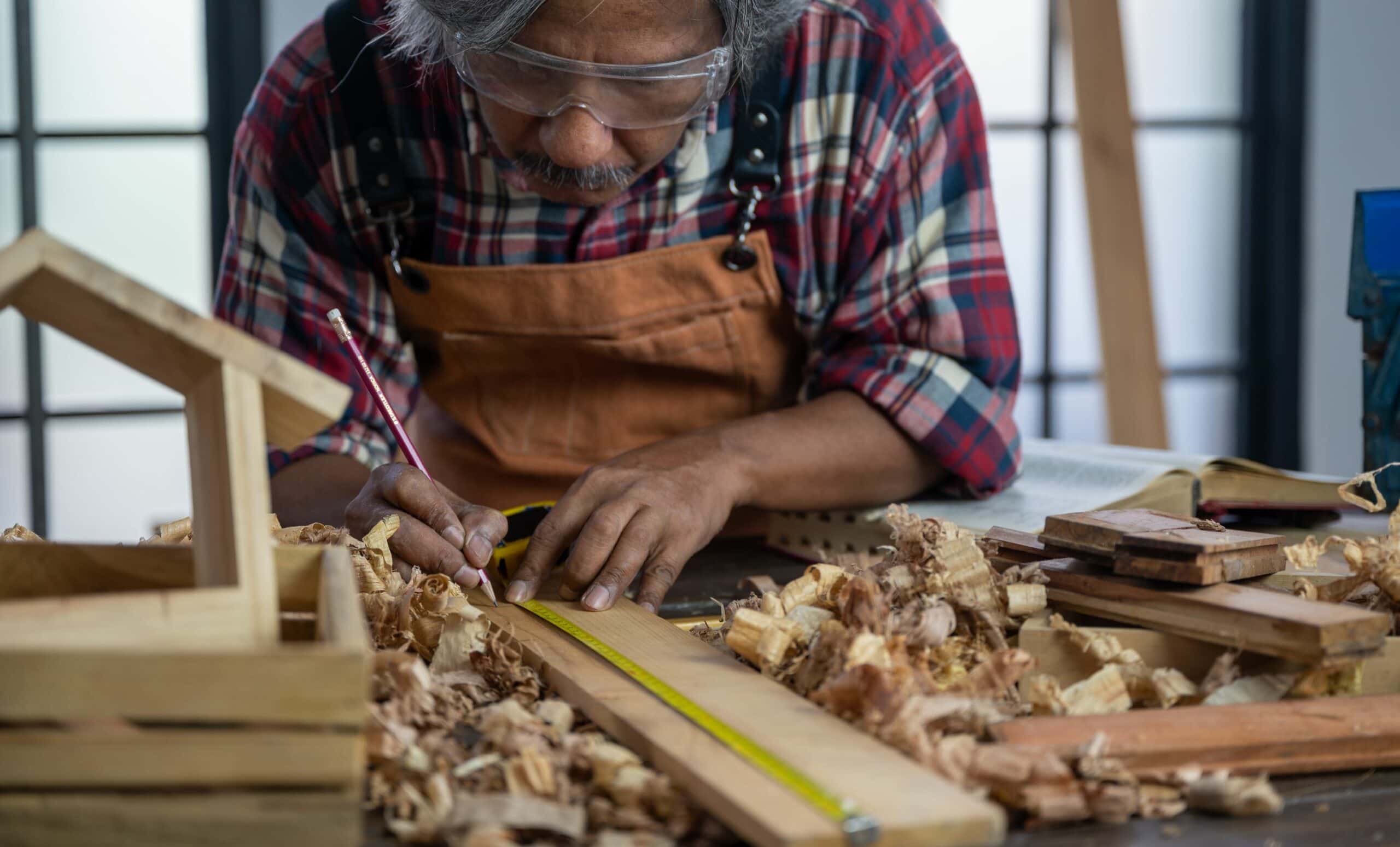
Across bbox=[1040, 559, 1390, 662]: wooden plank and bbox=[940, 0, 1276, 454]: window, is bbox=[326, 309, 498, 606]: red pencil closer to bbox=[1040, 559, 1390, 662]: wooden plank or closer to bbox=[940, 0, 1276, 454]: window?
bbox=[1040, 559, 1390, 662]: wooden plank

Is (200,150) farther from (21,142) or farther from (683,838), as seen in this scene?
(683,838)

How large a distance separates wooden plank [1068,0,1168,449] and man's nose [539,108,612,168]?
2.06 m

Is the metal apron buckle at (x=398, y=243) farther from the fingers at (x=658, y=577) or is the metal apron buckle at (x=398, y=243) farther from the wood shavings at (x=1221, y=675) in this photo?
the wood shavings at (x=1221, y=675)

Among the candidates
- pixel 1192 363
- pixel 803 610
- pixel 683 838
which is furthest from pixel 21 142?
pixel 1192 363

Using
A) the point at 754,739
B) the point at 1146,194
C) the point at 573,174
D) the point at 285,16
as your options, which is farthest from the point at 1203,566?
the point at 1146,194

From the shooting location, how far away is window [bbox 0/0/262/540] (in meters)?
2.84

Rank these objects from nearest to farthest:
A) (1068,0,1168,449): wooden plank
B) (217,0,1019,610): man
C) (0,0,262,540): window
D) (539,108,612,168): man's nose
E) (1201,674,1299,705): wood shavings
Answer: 1. (1201,674,1299,705): wood shavings
2. (539,108,612,168): man's nose
3. (217,0,1019,610): man
4. (0,0,262,540): window
5. (1068,0,1168,449): wooden plank

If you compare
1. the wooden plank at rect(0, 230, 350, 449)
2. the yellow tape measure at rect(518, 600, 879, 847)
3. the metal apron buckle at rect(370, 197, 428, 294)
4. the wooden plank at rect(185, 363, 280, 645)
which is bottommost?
the yellow tape measure at rect(518, 600, 879, 847)

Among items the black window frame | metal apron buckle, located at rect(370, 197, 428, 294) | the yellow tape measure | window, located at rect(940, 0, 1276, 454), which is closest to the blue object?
the yellow tape measure

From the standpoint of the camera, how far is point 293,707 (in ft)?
2.12

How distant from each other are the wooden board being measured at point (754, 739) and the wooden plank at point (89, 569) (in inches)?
8.7

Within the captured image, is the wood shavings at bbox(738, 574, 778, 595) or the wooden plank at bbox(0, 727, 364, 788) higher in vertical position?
the wooden plank at bbox(0, 727, 364, 788)

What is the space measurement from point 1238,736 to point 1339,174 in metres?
3.19

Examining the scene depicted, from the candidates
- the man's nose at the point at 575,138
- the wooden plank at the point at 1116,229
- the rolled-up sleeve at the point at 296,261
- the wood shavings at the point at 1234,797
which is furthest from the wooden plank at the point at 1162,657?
the wooden plank at the point at 1116,229
